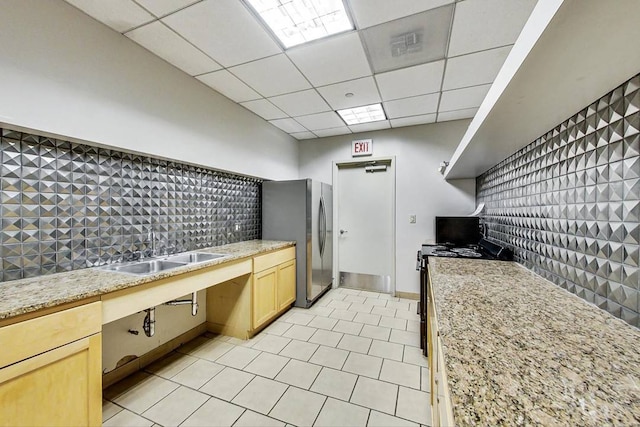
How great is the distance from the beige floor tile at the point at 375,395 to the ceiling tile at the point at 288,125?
10.4 ft

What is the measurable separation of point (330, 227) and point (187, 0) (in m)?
3.14

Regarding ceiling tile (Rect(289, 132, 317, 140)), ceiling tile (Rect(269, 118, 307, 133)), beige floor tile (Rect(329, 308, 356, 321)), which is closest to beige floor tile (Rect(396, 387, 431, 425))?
beige floor tile (Rect(329, 308, 356, 321))

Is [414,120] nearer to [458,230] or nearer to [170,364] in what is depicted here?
[458,230]

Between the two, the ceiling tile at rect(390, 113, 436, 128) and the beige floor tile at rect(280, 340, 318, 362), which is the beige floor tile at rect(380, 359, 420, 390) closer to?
the beige floor tile at rect(280, 340, 318, 362)

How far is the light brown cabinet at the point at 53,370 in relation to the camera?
3.33ft

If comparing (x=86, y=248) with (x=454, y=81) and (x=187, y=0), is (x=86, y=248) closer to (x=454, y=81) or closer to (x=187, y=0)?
(x=187, y=0)

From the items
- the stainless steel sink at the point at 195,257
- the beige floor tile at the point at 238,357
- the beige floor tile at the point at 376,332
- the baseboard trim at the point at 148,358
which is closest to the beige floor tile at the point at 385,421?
the beige floor tile at the point at 376,332

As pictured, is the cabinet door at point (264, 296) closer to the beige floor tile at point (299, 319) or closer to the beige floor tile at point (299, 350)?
the beige floor tile at point (299, 319)

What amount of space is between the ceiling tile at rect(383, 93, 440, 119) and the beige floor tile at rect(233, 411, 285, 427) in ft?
10.4

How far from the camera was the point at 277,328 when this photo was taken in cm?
279

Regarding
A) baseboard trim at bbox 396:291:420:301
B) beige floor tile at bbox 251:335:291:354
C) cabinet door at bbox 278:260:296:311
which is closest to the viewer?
beige floor tile at bbox 251:335:291:354

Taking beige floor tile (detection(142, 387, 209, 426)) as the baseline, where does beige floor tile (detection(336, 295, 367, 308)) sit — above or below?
above

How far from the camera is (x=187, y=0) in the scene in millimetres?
1526

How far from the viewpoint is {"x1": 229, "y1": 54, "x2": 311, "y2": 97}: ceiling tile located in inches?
85.5
